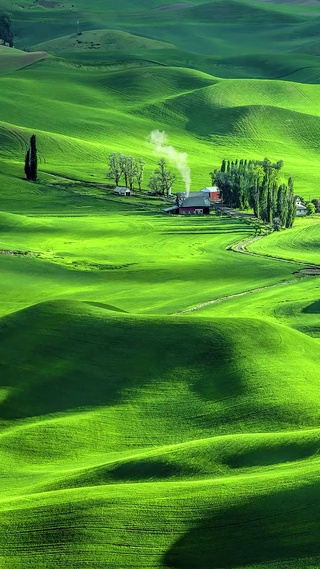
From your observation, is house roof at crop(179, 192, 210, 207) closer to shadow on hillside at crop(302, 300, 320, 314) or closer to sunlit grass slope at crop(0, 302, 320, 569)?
shadow on hillside at crop(302, 300, 320, 314)

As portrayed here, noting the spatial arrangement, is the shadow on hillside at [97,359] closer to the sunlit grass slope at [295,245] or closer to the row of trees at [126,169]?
the sunlit grass slope at [295,245]

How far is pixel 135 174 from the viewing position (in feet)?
578

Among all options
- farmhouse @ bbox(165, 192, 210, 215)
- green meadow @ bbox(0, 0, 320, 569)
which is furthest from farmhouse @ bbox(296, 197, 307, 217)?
green meadow @ bbox(0, 0, 320, 569)

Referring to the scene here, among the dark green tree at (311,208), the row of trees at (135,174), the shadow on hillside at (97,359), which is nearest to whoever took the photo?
the shadow on hillside at (97,359)

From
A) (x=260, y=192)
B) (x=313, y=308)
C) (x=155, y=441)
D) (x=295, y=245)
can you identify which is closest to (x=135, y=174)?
(x=260, y=192)

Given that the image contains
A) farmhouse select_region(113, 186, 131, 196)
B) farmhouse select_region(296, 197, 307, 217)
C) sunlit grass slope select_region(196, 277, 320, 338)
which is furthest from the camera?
farmhouse select_region(113, 186, 131, 196)

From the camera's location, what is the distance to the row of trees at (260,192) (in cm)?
14888

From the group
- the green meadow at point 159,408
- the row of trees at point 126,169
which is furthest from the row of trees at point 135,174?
the green meadow at point 159,408

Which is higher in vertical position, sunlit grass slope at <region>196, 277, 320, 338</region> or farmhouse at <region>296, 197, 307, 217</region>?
farmhouse at <region>296, 197, 307, 217</region>

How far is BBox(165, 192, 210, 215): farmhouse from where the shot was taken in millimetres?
157625

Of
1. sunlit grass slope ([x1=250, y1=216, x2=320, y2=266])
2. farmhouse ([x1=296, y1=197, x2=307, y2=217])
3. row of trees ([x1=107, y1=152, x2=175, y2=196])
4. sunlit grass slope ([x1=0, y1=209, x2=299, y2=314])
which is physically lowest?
sunlit grass slope ([x1=0, y1=209, x2=299, y2=314])

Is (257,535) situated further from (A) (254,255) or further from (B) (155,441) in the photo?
(A) (254,255)

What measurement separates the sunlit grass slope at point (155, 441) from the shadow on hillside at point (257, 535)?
4 cm

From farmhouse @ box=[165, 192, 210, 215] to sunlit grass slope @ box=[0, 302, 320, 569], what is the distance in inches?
3430
